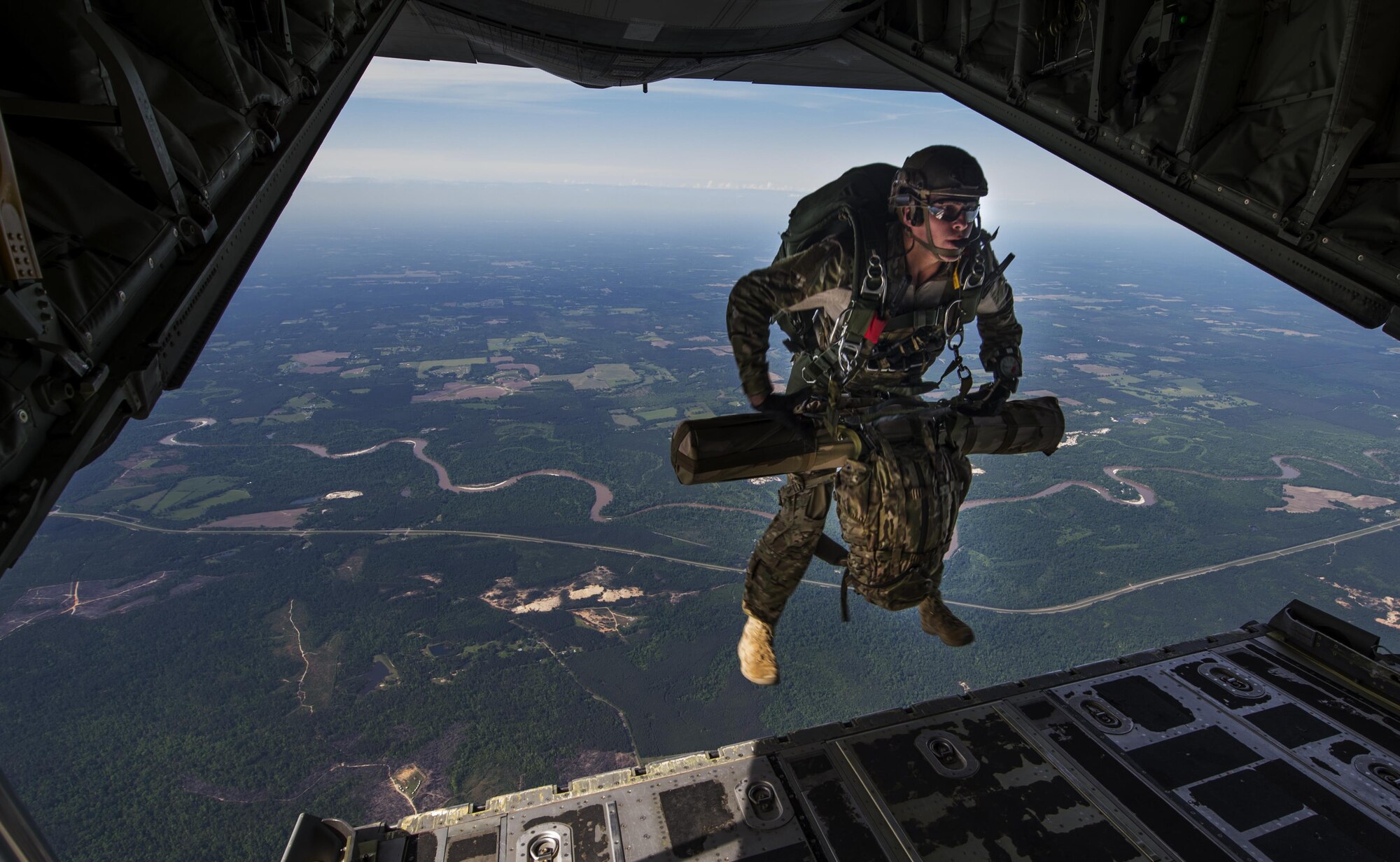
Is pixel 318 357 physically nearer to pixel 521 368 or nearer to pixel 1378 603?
pixel 521 368

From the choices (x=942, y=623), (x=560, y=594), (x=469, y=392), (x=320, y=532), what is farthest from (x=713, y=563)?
(x=469, y=392)

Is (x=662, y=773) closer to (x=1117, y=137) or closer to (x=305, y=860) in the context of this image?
(x=305, y=860)

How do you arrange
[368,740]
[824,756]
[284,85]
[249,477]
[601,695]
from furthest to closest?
[249,477] → [601,695] → [368,740] → [824,756] → [284,85]

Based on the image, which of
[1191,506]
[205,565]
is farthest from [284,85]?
[1191,506]

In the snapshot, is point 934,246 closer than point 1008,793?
Yes

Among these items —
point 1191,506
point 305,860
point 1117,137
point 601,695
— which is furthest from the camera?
point 1191,506

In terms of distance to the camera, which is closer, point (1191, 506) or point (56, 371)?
point (56, 371)
